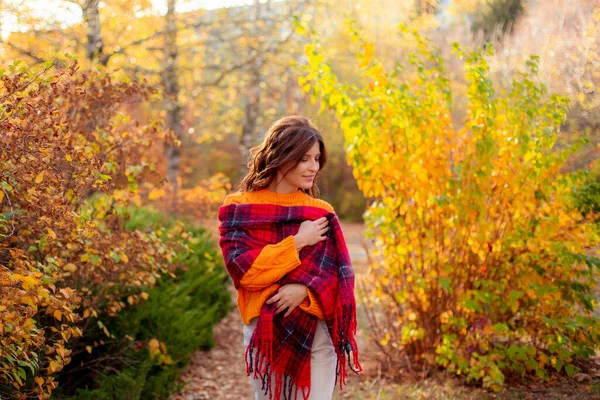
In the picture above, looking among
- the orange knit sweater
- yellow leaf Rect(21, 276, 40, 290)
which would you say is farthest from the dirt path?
yellow leaf Rect(21, 276, 40, 290)

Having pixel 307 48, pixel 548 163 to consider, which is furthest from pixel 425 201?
pixel 307 48

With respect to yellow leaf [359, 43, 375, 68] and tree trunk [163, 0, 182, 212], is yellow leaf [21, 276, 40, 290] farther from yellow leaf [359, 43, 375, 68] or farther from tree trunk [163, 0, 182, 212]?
tree trunk [163, 0, 182, 212]

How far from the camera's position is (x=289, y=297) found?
98.5 inches

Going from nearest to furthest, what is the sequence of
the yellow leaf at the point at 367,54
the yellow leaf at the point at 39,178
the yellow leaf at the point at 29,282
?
the yellow leaf at the point at 29,282, the yellow leaf at the point at 39,178, the yellow leaf at the point at 367,54

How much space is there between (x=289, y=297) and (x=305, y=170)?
0.57 metres

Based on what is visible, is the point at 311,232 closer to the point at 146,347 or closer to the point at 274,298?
the point at 274,298

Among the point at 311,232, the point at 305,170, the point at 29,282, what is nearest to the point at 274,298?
the point at 311,232

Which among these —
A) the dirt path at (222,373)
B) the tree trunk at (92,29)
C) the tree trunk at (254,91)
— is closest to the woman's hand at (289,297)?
the dirt path at (222,373)

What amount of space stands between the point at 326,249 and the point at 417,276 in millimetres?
1854

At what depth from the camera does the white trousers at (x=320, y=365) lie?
2.54 m

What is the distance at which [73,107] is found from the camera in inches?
160

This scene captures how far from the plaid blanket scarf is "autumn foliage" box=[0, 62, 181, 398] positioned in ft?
2.32

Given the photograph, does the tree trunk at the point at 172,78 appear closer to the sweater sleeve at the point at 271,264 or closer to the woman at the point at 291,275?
the woman at the point at 291,275

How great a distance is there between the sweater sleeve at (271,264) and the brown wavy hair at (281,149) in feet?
1.16
